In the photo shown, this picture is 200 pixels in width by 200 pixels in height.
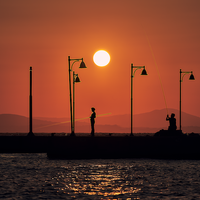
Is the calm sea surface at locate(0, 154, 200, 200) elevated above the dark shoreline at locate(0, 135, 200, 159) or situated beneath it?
situated beneath

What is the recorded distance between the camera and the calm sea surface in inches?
767

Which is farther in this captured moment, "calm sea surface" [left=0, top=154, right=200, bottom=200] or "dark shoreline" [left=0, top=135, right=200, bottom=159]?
"dark shoreline" [left=0, top=135, right=200, bottom=159]

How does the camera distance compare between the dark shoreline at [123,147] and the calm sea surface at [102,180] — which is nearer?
the calm sea surface at [102,180]

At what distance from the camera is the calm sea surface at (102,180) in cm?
1948

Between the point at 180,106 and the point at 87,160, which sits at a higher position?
the point at 180,106

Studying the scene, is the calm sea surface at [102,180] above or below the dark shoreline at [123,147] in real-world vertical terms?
below

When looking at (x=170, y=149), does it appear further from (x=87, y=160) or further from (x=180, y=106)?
(x=180, y=106)

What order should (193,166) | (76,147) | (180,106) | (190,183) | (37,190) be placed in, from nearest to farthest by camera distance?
(37,190)
(190,183)
(193,166)
(76,147)
(180,106)

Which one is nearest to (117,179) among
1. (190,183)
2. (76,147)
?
(190,183)

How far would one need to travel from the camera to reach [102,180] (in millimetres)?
23969

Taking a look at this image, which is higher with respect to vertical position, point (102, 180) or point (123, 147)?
point (123, 147)

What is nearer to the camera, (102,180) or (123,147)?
(102,180)

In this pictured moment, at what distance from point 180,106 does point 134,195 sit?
32425 mm

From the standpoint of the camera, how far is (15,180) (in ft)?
78.9
